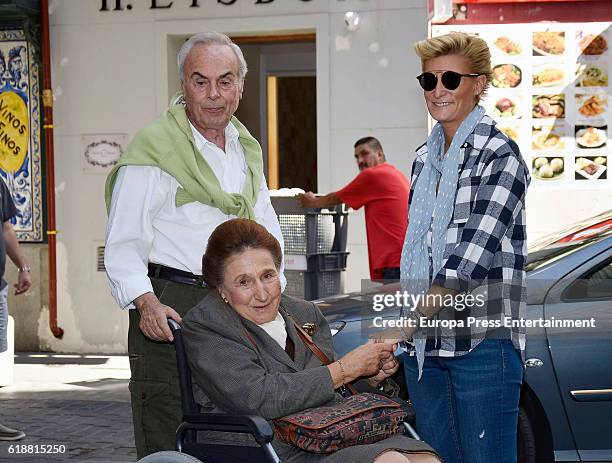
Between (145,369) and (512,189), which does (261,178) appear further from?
(512,189)

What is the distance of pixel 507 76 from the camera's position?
10922 millimetres

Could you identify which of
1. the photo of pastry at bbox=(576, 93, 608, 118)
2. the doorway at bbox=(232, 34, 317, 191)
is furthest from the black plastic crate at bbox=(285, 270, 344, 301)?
the photo of pastry at bbox=(576, 93, 608, 118)

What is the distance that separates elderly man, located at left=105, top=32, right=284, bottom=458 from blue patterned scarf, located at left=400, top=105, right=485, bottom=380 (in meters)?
0.78

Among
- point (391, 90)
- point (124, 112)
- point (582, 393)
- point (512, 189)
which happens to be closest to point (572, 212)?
point (391, 90)

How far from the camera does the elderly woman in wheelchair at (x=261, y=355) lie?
3.77m

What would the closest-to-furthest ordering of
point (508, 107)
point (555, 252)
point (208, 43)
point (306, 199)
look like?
1. point (208, 43)
2. point (555, 252)
3. point (306, 199)
4. point (508, 107)

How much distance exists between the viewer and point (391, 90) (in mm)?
10828

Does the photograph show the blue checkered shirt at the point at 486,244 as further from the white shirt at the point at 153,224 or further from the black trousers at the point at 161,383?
the black trousers at the point at 161,383

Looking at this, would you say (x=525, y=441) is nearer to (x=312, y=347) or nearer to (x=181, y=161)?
(x=312, y=347)

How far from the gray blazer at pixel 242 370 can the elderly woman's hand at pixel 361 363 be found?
0.04 metres

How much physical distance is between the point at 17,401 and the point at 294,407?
5.58m

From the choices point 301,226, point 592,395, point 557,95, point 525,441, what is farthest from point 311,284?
point 592,395

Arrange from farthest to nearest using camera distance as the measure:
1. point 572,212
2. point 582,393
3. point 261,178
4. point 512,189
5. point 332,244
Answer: point 572,212 < point 332,244 < point 582,393 < point 261,178 < point 512,189

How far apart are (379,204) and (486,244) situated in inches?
232
